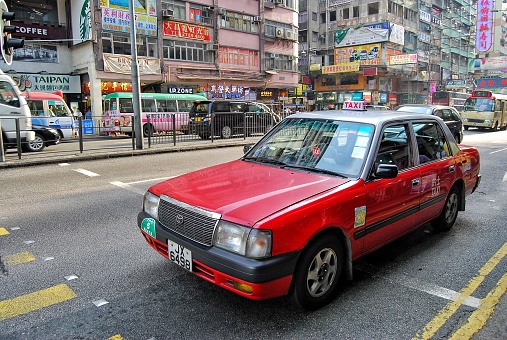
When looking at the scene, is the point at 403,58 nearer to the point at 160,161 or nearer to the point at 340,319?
the point at 160,161

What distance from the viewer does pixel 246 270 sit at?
8.34 ft

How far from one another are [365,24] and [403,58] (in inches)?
387

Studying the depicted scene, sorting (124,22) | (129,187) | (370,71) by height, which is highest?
(124,22)

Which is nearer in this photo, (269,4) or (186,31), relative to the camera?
(186,31)

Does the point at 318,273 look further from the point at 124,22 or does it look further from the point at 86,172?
the point at 124,22

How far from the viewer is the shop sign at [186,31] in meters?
30.2

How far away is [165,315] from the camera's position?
9.53 ft

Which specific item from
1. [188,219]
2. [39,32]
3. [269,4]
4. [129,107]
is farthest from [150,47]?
[188,219]

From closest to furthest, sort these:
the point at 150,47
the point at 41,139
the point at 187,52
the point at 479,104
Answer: the point at 41,139 < the point at 479,104 < the point at 150,47 < the point at 187,52

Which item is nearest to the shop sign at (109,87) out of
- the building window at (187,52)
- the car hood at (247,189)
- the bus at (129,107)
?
the building window at (187,52)

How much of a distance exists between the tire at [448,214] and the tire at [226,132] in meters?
11.9

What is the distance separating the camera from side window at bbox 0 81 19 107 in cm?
1190

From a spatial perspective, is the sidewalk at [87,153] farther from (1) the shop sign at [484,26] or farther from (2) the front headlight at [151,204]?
(1) the shop sign at [484,26]

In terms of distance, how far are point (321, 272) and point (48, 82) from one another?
2937 cm
